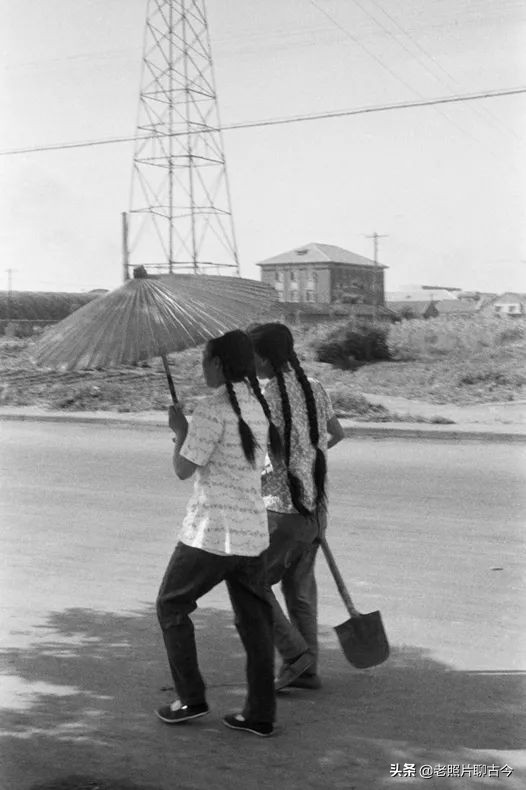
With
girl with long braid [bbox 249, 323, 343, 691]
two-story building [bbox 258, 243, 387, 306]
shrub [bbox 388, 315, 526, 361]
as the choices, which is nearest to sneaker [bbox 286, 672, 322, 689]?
girl with long braid [bbox 249, 323, 343, 691]

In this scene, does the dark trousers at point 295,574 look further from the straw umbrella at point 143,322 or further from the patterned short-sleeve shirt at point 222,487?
the straw umbrella at point 143,322

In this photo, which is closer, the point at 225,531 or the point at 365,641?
the point at 225,531

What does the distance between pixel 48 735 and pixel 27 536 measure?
4.67 metres

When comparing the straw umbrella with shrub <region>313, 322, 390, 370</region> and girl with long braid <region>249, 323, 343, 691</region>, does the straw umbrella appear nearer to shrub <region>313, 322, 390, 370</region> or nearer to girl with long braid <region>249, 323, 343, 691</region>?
girl with long braid <region>249, 323, 343, 691</region>

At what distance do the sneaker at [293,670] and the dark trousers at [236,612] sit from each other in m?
0.50

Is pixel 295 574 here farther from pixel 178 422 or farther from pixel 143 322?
pixel 143 322

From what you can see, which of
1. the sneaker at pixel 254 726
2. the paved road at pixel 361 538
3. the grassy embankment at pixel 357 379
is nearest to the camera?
the sneaker at pixel 254 726

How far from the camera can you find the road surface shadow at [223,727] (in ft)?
13.8

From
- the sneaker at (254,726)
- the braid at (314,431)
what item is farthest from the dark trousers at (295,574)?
the sneaker at (254,726)

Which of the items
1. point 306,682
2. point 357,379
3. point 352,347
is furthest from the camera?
point 352,347

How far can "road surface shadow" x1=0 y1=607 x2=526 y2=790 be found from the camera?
421 centimetres

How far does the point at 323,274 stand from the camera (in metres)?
73.8

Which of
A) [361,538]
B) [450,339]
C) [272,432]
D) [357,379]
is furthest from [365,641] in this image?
[450,339]

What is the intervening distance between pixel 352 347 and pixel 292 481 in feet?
87.0
